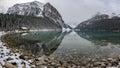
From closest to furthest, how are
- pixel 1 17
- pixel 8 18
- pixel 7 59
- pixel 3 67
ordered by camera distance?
pixel 3 67 → pixel 7 59 → pixel 1 17 → pixel 8 18

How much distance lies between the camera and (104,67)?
25.3 meters

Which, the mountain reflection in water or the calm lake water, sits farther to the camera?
the mountain reflection in water

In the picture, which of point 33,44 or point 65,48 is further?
point 33,44

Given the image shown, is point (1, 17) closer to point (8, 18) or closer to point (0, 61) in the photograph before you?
point (8, 18)

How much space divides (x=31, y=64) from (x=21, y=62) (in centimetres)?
107

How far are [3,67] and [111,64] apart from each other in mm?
12183

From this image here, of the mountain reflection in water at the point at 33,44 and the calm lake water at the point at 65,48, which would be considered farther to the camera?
the mountain reflection in water at the point at 33,44

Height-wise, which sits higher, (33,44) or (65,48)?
(33,44)

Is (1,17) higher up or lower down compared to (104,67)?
higher up

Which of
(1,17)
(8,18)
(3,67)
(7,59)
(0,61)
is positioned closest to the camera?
(3,67)

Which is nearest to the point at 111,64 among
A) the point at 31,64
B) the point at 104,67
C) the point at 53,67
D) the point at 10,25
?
the point at 104,67

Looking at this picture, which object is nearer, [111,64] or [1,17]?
[111,64]

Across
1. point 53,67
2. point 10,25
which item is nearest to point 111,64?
point 53,67

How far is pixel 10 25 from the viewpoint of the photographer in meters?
177
